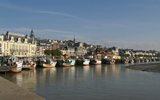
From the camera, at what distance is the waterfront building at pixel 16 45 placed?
268 feet

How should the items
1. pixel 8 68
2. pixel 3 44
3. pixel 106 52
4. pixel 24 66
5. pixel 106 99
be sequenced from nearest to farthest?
pixel 106 99 < pixel 8 68 < pixel 24 66 < pixel 3 44 < pixel 106 52

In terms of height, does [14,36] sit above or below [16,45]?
above

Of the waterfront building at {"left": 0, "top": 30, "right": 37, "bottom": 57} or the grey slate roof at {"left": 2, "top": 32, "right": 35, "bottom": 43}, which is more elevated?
the grey slate roof at {"left": 2, "top": 32, "right": 35, "bottom": 43}

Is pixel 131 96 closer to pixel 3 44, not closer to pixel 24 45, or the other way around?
pixel 3 44

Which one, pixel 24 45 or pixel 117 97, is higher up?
pixel 24 45

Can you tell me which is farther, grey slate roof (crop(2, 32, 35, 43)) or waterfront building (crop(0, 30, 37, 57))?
grey slate roof (crop(2, 32, 35, 43))

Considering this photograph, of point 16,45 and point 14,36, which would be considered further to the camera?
point 14,36

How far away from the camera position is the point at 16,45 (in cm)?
8762

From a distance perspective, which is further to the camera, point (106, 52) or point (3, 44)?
point (106, 52)

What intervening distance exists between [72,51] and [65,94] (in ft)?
488

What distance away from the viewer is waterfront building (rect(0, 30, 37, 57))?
8156 cm

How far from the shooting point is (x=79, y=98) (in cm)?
1970

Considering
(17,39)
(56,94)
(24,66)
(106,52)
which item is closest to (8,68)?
(24,66)

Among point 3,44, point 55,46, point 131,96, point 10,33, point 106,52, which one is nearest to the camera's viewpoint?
point 131,96
